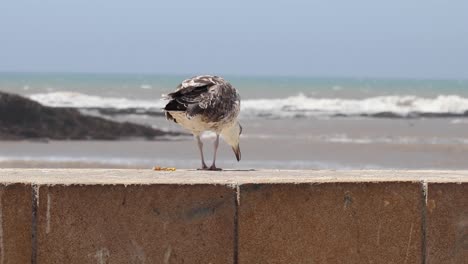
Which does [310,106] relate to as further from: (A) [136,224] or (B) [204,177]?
(A) [136,224]

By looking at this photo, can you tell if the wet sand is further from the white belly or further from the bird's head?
the white belly

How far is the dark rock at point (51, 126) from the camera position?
2161cm

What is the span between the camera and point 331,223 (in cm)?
523

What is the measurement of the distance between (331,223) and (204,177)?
734 mm

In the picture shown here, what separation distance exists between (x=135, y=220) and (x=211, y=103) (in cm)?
236

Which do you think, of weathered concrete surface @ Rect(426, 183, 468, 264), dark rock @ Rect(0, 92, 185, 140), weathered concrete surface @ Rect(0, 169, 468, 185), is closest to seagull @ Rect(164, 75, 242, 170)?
weathered concrete surface @ Rect(0, 169, 468, 185)

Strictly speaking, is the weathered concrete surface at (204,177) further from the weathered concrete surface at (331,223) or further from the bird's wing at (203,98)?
the bird's wing at (203,98)

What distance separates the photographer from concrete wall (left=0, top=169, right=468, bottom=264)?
496 centimetres

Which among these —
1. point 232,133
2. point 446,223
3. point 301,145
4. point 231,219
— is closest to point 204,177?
point 231,219

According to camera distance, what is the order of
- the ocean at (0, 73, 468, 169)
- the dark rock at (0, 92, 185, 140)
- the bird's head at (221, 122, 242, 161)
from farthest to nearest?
1. the dark rock at (0, 92, 185, 140)
2. the ocean at (0, 73, 468, 169)
3. the bird's head at (221, 122, 242, 161)

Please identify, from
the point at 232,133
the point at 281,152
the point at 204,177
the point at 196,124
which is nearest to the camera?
the point at 204,177

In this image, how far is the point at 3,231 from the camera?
4.92m

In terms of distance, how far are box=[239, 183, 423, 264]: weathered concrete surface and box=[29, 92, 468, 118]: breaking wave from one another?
30928mm

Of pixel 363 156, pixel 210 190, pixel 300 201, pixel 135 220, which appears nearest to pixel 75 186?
pixel 135 220
